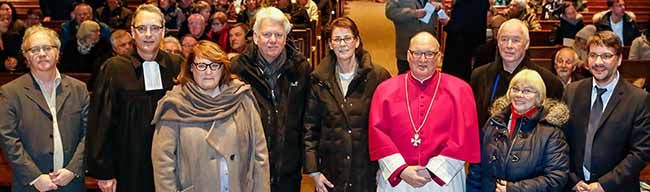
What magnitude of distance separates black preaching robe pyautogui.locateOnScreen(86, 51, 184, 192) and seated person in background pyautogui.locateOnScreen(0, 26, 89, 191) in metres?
0.12

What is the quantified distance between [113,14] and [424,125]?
743 cm

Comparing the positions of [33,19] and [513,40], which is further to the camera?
A: [33,19]

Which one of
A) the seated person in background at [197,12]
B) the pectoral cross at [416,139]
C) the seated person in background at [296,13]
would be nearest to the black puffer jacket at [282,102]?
the pectoral cross at [416,139]

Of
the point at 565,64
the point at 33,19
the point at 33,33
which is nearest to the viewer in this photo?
the point at 33,33

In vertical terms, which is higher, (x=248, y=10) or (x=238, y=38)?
(x=248, y=10)

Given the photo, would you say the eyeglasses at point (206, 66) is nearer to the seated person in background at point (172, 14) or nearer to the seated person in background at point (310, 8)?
the seated person in background at point (172, 14)

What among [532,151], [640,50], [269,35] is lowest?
[640,50]

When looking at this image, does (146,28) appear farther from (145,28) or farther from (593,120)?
(593,120)

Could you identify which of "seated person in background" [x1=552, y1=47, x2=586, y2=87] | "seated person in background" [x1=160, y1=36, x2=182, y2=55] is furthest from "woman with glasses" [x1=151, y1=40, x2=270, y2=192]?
"seated person in background" [x1=552, y1=47, x2=586, y2=87]

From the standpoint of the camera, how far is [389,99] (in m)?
3.84

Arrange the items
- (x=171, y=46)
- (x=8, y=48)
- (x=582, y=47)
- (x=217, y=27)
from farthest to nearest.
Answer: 1. (x=8, y=48)
2. (x=217, y=27)
3. (x=582, y=47)
4. (x=171, y=46)

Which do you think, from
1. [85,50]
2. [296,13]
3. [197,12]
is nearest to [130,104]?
[85,50]

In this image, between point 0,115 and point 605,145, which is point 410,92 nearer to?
point 605,145

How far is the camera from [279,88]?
4.04m
